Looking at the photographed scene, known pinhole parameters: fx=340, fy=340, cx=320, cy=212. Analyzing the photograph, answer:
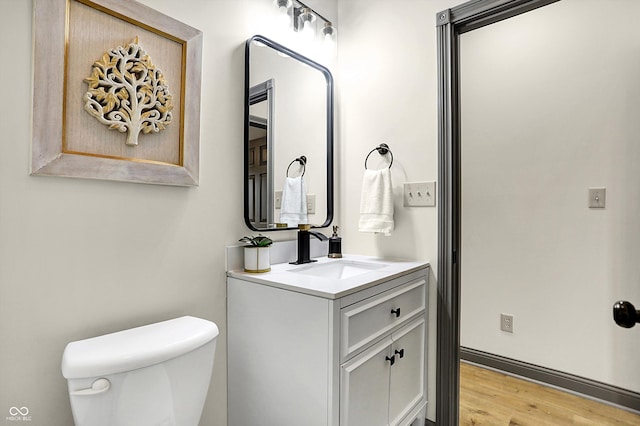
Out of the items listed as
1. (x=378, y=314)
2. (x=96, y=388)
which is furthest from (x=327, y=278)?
(x=96, y=388)

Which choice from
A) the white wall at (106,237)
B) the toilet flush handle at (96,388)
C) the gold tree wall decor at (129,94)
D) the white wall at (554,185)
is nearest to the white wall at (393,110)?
the white wall at (106,237)

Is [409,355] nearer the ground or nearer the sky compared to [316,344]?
nearer the ground

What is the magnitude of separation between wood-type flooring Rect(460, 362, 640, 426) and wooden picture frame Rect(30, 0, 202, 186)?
1.94 m

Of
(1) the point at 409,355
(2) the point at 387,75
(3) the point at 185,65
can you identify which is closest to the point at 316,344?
(1) the point at 409,355

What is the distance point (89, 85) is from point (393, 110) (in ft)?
4.41

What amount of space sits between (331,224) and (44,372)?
138 centimetres

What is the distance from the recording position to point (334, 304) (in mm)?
1070

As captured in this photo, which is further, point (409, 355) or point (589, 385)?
point (589, 385)

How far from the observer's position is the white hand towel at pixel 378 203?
5.66 ft

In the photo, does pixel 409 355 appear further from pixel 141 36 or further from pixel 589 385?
pixel 141 36

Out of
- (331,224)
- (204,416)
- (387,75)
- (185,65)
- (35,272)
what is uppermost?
(387,75)

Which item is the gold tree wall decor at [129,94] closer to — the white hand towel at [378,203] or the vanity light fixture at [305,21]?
the vanity light fixture at [305,21]

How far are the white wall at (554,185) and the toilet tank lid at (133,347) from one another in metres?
1.99

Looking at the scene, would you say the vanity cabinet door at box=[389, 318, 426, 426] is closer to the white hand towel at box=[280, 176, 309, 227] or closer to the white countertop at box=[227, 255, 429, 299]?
the white countertop at box=[227, 255, 429, 299]
